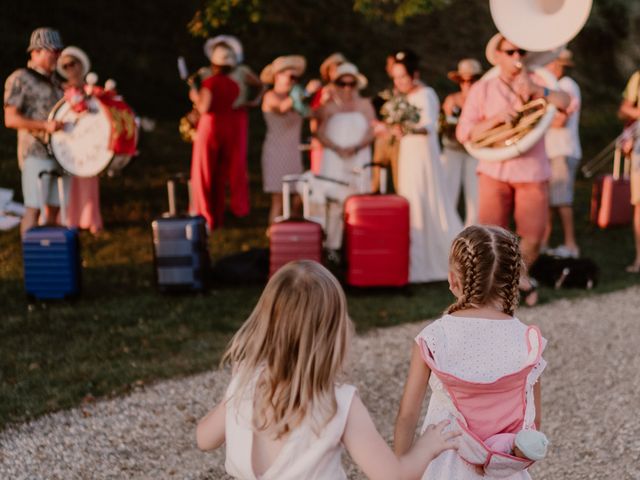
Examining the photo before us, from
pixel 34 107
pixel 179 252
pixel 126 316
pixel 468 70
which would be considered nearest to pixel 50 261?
pixel 126 316

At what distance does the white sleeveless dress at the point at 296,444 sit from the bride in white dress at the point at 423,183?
5.73m

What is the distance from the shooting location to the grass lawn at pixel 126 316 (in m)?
5.12

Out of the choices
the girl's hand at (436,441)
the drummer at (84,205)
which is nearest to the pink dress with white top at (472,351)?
the girl's hand at (436,441)

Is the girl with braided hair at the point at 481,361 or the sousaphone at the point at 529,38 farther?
the sousaphone at the point at 529,38

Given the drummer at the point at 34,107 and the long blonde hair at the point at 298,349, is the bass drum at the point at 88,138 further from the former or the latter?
the long blonde hair at the point at 298,349

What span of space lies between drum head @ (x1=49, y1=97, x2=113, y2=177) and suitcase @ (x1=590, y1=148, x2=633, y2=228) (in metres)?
6.37

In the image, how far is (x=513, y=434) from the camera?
2.50 metres

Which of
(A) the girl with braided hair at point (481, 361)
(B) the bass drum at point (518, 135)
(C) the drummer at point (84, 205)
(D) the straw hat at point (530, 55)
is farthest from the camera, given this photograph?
(C) the drummer at point (84, 205)

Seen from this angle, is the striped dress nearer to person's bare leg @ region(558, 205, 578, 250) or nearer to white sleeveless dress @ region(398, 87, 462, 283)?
white sleeveless dress @ region(398, 87, 462, 283)

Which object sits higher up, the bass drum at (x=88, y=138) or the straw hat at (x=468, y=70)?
the straw hat at (x=468, y=70)

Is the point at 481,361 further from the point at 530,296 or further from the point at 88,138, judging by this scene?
the point at 88,138

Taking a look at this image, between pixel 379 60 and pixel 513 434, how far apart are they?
686 inches

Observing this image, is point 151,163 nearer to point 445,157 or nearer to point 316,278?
point 445,157

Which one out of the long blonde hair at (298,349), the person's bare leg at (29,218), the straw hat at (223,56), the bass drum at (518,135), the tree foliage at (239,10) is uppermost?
the tree foliage at (239,10)
